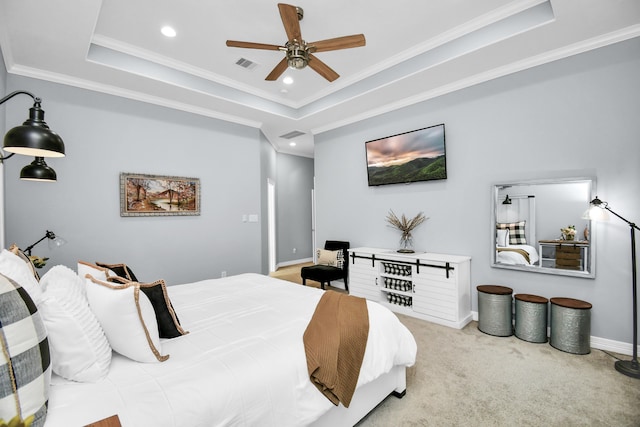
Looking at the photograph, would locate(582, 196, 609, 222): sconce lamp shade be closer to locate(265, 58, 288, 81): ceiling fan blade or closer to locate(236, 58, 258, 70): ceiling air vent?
locate(265, 58, 288, 81): ceiling fan blade

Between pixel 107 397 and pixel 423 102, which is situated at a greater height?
pixel 423 102

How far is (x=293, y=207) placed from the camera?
752 centimetres

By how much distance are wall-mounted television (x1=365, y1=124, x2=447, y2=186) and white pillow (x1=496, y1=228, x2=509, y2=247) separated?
947 mm

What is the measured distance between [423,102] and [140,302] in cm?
400

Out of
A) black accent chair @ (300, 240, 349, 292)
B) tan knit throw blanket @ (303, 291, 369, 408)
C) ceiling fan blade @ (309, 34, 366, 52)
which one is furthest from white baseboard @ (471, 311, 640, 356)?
ceiling fan blade @ (309, 34, 366, 52)

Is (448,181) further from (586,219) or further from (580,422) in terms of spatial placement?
(580,422)

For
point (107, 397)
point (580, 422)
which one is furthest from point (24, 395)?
point (580, 422)

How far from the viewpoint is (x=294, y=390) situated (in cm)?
143

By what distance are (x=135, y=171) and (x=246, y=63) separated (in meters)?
2.01

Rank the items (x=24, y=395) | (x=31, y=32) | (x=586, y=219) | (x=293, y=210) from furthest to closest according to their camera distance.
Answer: (x=293, y=210)
(x=586, y=219)
(x=31, y=32)
(x=24, y=395)

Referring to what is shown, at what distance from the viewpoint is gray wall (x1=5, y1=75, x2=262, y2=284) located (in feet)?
10.8

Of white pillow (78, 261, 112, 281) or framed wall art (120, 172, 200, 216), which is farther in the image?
framed wall art (120, 172, 200, 216)

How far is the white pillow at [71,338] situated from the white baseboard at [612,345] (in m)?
3.91

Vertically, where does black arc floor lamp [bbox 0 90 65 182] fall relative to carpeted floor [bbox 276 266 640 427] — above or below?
above
